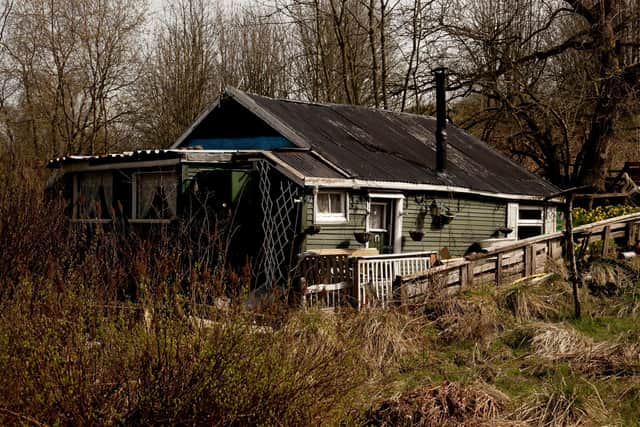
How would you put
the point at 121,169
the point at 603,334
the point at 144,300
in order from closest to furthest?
1. the point at 144,300
2. the point at 603,334
3. the point at 121,169

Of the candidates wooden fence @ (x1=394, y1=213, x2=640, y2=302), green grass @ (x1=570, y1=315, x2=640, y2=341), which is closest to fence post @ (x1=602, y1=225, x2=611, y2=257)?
wooden fence @ (x1=394, y1=213, x2=640, y2=302)

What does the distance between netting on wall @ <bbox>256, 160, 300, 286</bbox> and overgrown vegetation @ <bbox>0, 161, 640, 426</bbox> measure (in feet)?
11.7

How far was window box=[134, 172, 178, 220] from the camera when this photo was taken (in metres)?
14.4

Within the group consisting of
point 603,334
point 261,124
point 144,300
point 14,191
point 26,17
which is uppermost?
point 26,17

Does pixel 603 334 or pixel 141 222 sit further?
pixel 141 222

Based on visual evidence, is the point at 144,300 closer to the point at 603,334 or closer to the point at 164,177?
the point at 603,334

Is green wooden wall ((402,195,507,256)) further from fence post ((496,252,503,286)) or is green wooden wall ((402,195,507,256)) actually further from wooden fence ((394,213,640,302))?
fence post ((496,252,503,286))

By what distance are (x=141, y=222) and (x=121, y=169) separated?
1404mm

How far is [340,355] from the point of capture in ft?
18.0

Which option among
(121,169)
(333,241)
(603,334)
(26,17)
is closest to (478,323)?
(603,334)

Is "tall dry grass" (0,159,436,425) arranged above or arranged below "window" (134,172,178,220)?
below

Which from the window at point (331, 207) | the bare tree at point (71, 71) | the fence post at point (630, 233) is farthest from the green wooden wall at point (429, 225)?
the bare tree at point (71, 71)

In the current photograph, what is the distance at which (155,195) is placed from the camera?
48.5 ft

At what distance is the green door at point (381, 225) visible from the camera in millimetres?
15234
